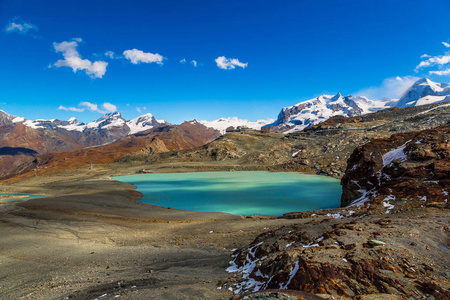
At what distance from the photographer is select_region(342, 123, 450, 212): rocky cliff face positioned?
1583cm

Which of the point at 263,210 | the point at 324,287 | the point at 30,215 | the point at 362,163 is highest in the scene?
the point at 362,163

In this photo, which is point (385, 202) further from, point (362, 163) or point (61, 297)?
point (61, 297)

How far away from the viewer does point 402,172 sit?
1833 centimetres

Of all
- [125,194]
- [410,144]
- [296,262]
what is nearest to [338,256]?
[296,262]

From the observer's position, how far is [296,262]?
6.29 m

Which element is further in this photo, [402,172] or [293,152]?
[293,152]

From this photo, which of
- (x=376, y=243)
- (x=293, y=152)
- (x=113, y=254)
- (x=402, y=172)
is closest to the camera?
(x=376, y=243)

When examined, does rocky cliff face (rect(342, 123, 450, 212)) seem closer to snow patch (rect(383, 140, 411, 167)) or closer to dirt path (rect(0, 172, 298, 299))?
snow patch (rect(383, 140, 411, 167))

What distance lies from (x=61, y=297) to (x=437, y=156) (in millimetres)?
23610

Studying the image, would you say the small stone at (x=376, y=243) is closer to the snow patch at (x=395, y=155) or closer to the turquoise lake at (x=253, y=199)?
the snow patch at (x=395, y=155)

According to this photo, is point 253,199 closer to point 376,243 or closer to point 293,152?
point 376,243

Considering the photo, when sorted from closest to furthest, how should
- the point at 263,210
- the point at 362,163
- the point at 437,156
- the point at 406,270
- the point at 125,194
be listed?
1. the point at 406,270
2. the point at 437,156
3. the point at 362,163
4. the point at 263,210
5. the point at 125,194

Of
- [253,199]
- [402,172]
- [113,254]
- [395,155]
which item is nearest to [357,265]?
[113,254]

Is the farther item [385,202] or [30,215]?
[30,215]
